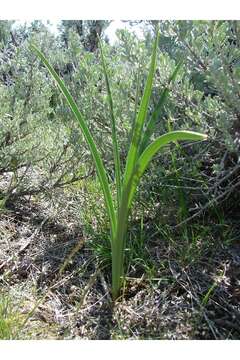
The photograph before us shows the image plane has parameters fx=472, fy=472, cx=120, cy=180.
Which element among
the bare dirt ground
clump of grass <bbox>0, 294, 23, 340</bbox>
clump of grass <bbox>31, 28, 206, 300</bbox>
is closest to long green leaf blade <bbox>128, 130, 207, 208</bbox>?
clump of grass <bbox>31, 28, 206, 300</bbox>

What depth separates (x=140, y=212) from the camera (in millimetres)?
1724

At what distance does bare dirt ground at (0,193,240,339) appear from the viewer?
4.19 ft

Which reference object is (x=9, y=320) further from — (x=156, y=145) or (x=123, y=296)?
(x=156, y=145)

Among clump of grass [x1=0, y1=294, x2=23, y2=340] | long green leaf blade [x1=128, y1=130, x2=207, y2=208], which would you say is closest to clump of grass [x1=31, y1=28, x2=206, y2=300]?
long green leaf blade [x1=128, y1=130, x2=207, y2=208]

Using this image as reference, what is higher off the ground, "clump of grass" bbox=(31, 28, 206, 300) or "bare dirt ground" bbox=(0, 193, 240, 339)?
"clump of grass" bbox=(31, 28, 206, 300)

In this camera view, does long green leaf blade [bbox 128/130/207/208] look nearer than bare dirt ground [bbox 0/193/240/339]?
Yes

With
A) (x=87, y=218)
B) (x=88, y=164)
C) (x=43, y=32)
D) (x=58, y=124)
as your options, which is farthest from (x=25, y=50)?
(x=87, y=218)

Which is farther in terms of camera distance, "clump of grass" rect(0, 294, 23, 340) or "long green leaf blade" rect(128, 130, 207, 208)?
"clump of grass" rect(0, 294, 23, 340)

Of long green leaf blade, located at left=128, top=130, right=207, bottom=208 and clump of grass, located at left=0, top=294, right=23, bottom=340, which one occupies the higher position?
long green leaf blade, located at left=128, top=130, right=207, bottom=208

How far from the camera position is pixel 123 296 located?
1.37m

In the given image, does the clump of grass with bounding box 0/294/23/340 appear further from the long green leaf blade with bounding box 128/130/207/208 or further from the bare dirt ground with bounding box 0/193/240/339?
the long green leaf blade with bounding box 128/130/207/208

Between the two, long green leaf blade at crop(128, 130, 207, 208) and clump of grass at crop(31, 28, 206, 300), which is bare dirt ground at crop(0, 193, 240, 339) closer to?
clump of grass at crop(31, 28, 206, 300)

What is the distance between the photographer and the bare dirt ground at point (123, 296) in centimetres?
128

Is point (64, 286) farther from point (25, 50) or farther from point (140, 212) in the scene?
point (25, 50)
